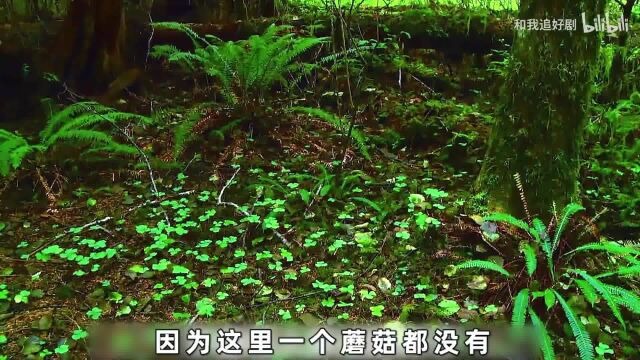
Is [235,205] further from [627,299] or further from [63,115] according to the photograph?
[627,299]

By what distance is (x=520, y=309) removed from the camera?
240cm

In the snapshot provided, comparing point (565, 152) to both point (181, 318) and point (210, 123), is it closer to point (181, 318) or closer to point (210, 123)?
point (181, 318)

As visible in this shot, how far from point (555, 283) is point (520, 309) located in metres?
0.42

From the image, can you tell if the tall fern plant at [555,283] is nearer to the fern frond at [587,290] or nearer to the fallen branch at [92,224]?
the fern frond at [587,290]

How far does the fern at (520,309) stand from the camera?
2371 mm

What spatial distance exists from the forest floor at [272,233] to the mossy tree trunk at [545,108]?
331 mm

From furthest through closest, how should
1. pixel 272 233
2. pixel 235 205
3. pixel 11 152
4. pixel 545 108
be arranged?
pixel 11 152
pixel 235 205
pixel 272 233
pixel 545 108

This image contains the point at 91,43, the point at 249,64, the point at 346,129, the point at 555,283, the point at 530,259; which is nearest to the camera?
the point at 530,259

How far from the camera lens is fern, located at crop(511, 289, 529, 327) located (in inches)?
93.4

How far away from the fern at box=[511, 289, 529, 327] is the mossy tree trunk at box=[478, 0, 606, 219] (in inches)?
29.7

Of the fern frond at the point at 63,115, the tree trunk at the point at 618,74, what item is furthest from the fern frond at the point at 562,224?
the fern frond at the point at 63,115

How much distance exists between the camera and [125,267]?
3.12m

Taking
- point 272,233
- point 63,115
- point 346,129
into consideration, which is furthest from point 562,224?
point 63,115

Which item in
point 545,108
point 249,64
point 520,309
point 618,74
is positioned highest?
point 249,64
